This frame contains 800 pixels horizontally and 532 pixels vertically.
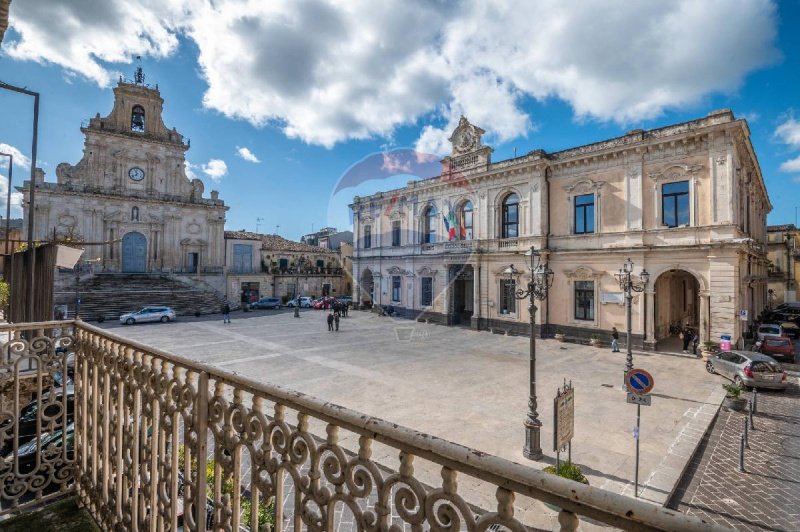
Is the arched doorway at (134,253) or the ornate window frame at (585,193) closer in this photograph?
the ornate window frame at (585,193)

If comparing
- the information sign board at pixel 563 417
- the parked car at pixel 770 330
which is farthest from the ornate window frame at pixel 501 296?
the information sign board at pixel 563 417

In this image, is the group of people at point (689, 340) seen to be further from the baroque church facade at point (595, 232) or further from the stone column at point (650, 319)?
the stone column at point (650, 319)

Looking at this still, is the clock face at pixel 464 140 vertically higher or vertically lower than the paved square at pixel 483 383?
higher

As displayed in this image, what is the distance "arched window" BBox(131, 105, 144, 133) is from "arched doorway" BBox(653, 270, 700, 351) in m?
43.9

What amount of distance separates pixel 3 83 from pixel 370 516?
6.49 metres

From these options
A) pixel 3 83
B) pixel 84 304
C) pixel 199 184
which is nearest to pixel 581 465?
pixel 3 83

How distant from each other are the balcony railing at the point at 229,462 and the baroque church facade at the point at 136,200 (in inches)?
1392

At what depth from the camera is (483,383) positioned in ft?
41.2

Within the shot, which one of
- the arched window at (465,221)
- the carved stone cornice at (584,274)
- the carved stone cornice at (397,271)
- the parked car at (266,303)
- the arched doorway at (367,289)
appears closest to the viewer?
the carved stone cornice at (584,274)

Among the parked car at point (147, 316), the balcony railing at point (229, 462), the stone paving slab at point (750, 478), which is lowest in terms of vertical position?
the stone paving slab at point (750, 478)

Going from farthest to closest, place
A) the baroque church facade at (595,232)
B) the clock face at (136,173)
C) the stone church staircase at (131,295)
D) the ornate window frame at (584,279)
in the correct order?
the clock face at (136,173)
the stone church staircase at (131,295)
the ornate window frame at (584,279)
the baroque church facade at (595,232)

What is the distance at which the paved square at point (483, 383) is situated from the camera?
8.11 m

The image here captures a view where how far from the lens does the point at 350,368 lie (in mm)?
14203

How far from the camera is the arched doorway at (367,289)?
34719 millimetres
